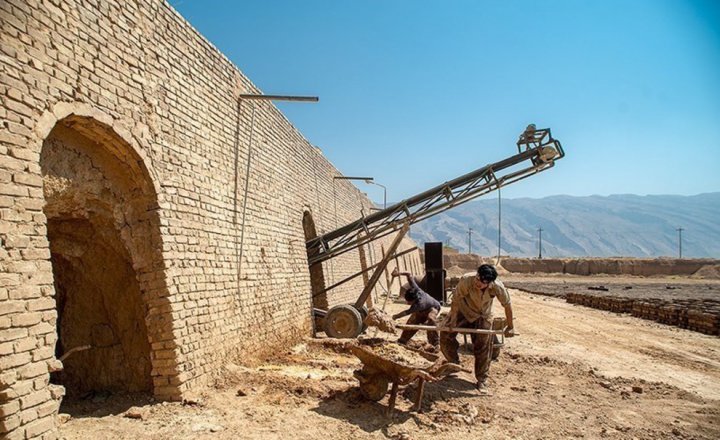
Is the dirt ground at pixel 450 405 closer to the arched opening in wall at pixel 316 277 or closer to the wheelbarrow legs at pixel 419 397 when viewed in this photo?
the wheelbarrow legs at pixel 419 397

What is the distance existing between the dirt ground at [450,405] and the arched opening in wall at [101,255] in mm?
514

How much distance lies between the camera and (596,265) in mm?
47531

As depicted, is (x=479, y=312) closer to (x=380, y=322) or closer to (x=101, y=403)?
(x=380, y=322)

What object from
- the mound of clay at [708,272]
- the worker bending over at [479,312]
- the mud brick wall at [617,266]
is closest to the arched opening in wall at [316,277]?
the worker bending over at [479,312]

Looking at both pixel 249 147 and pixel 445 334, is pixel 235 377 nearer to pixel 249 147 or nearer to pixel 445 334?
pixel 445 334

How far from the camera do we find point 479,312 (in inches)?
283

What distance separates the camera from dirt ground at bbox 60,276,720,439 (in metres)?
5.15

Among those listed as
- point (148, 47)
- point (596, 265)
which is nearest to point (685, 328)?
point (148, 47)

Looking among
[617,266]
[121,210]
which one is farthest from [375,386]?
Result: [617,266]

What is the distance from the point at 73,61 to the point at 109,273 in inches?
110

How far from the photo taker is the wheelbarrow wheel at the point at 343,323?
11.0m

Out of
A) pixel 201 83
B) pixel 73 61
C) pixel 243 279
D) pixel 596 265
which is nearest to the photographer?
pixel 73 61

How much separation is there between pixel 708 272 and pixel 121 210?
50446 mm

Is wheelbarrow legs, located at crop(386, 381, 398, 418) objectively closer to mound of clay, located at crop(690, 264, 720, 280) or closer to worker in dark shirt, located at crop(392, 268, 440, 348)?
worker in dark shirt, located at crop(392, 268, 440, 348)
